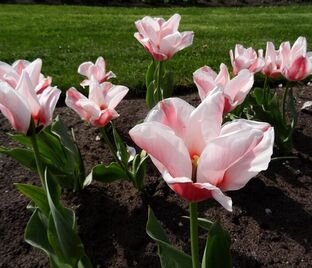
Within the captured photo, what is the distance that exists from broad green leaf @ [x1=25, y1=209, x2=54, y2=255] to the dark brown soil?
Result: 45cm

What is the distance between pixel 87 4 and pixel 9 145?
32.6ft

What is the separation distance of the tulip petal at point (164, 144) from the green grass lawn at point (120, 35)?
3.15 m

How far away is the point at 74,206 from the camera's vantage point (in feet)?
7.85

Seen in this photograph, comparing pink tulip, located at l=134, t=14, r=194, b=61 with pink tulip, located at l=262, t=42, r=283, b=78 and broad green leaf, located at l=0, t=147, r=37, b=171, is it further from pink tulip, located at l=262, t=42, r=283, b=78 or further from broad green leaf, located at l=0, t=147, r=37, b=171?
broad green leaf, located at l=0, t=147, r=37, b=171

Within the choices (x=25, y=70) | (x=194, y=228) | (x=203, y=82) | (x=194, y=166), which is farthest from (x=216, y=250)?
(x=25, y=70)

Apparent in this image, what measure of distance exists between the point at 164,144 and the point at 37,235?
0.86m

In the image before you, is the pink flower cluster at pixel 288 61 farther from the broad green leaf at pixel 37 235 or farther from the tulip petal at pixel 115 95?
the broad green leaf at pixel 37 235

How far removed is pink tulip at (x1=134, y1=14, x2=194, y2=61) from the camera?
89.7 inches

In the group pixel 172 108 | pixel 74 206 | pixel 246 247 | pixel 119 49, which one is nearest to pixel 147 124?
pixel 172 108

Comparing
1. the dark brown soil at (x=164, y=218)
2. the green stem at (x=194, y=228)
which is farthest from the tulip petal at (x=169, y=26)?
the green stem at (x=194, y=228)

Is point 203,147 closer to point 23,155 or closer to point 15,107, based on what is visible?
point 15,107

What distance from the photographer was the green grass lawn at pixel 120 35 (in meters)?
5.02

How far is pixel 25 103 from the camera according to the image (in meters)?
1.42

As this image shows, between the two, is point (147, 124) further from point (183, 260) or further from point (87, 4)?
point (87, 4)
